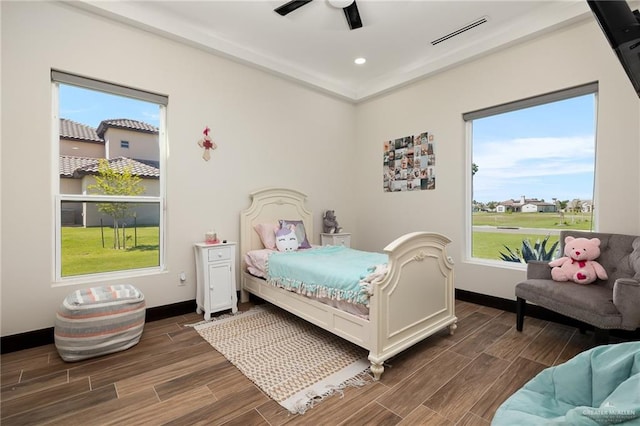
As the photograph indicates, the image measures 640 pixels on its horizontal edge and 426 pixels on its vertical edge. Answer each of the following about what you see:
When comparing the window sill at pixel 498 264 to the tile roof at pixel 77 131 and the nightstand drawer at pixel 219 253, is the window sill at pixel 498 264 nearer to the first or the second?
the nightstand drawer at pixel 219 253

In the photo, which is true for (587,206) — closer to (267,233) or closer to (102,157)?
(267,233)

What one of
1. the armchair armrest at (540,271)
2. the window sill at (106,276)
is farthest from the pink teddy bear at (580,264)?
the window sill at (106,276)

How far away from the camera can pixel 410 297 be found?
2311 mm

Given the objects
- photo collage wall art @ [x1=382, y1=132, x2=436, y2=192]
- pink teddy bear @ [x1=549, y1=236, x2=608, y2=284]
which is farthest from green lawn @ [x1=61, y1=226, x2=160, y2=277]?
pink teddy bear @ [x1=549, y1=236, x2=608, y2=284]

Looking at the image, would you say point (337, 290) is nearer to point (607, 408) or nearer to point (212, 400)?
point (212, 400)

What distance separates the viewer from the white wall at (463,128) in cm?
265

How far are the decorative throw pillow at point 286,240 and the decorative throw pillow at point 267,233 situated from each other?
5.0 inches

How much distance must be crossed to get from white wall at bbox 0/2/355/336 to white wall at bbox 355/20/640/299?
0.52 m

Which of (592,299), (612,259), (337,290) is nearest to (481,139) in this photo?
(612,259)

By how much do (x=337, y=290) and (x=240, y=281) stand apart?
70.4 inches

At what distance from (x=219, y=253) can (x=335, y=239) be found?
1805 millimetres

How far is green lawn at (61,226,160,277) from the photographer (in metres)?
2.75

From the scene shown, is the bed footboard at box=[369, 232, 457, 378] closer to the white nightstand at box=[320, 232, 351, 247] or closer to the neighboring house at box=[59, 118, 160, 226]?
the white nightstand at box=[320, 232, 351, 247]

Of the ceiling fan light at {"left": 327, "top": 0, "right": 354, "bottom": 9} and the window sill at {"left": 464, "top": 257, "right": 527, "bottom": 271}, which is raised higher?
the ceiling fan light at {"left": 327, "top": 0, "right": 354, "bottom": 9}
